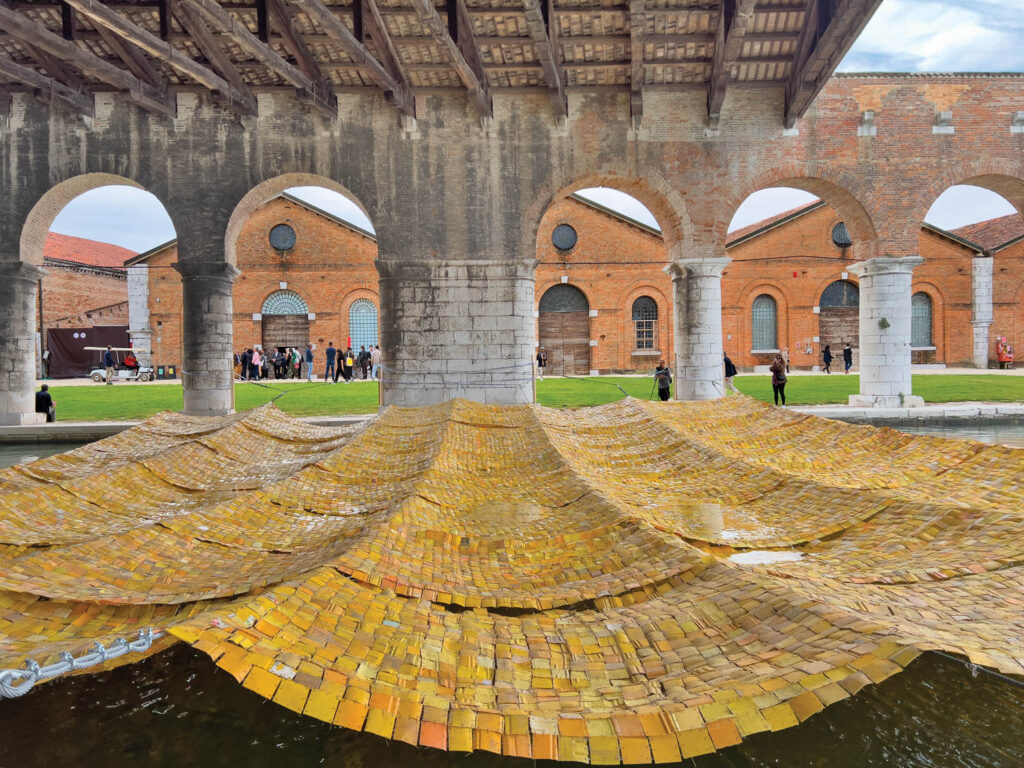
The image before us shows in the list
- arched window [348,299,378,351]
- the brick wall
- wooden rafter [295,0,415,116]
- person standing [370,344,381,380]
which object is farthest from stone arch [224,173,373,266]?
arched window [348,299,378,351]

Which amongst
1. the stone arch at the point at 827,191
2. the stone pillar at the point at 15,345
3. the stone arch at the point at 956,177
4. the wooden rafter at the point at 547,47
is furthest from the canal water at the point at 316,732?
the stone arch at the point at 956,177

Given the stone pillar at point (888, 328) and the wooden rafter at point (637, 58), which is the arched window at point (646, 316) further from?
the wooden rafter at point (637, 58)

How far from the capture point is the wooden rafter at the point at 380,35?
8.80 metres

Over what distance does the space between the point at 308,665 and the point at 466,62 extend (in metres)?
A: 9.78

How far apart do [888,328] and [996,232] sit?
25034 millimetres

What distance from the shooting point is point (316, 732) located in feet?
7.42

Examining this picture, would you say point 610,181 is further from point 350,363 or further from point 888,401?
point 350,363

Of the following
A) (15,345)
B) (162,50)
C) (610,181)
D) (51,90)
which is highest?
(51,90)

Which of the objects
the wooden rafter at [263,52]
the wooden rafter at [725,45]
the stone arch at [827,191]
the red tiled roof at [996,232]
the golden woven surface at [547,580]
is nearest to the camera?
the golden woven surface at [547,580]

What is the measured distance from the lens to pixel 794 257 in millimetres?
28188

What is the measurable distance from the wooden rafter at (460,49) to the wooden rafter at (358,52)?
0.94m

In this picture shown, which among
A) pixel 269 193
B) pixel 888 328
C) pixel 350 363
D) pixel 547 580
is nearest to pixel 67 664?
pixel 547 580

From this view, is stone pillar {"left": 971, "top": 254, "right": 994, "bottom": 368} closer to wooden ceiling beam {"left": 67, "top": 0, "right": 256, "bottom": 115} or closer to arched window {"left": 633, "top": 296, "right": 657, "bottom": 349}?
arched window {"left": 633, "top": 296, "right": 657, "bottom": 349}

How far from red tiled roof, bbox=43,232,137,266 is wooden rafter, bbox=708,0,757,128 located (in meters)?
32.4
